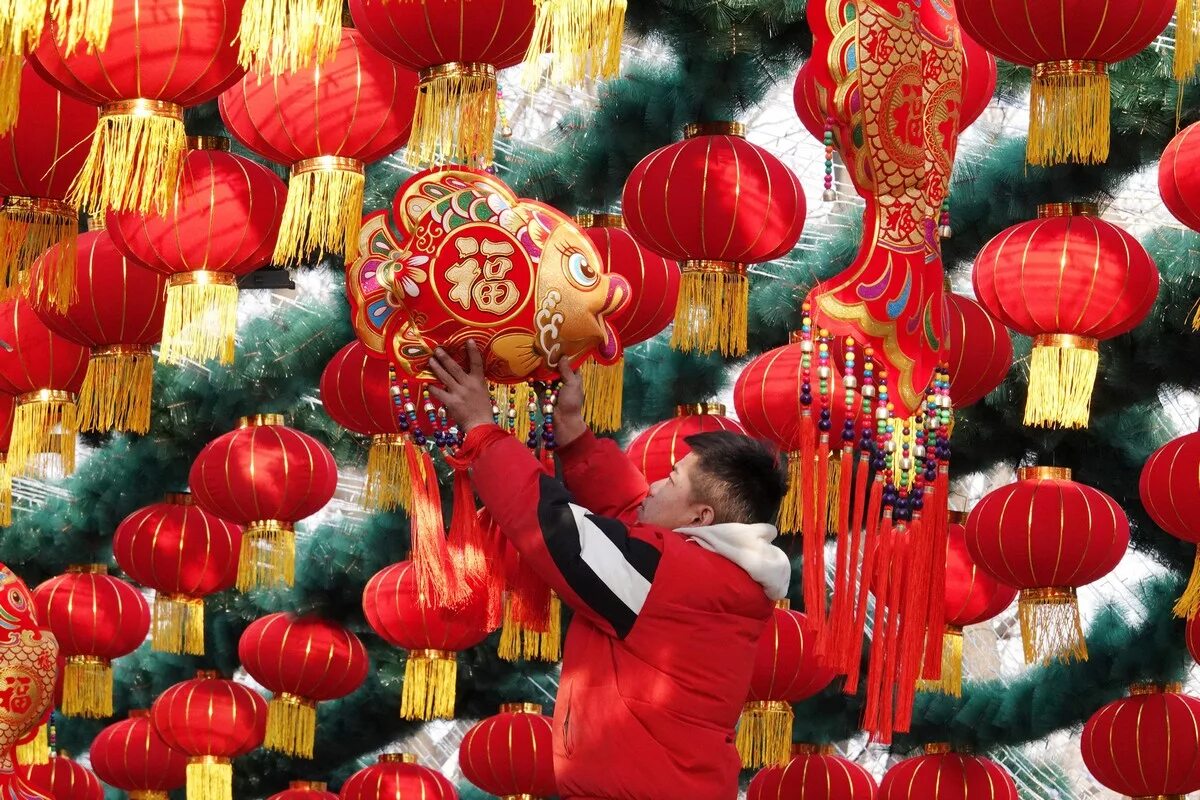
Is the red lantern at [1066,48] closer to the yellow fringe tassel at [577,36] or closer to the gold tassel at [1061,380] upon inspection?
the gold tassel at [1061,380]

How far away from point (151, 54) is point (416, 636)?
2364 millimetres

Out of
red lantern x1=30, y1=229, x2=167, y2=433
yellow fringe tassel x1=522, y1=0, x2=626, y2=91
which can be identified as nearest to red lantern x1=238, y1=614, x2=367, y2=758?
red lantern x1=30, y1=229, x2=167, y2=433

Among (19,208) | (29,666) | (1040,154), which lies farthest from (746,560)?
(29,666)

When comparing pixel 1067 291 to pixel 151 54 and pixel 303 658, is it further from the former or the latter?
pixel 303 658

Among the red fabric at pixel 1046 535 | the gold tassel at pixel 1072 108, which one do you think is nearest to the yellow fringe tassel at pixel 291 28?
the gold tassel at pixel 1072 108

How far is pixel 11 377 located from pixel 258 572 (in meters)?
0.81

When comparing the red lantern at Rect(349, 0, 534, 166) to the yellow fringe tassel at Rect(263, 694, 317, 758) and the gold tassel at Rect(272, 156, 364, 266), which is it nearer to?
the gold tassel at Rect(272, 156, 364, 266)

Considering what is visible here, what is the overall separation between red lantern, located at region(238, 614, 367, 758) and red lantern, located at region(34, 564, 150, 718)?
424 millimetres

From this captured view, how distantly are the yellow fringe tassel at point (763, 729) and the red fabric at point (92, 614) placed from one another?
1872 mm

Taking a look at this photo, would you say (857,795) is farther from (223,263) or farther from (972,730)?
(223,263)

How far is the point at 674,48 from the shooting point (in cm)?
516

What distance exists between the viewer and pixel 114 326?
175 inches

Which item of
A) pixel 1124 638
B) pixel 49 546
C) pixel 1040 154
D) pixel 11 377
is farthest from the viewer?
pixel 49 546

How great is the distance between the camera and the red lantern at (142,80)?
332cm
